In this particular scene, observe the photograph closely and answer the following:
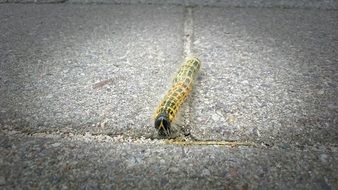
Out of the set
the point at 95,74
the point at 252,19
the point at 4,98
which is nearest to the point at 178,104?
the point at 95,74

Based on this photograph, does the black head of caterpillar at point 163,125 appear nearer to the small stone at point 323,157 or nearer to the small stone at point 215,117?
the small stone at point 215,117

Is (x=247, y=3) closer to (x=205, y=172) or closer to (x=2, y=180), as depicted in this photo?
(x=205, y=172)

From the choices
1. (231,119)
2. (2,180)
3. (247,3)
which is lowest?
(2,180)

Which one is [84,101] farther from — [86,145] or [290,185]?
[290,185]

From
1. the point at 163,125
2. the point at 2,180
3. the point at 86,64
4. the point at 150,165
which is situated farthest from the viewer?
the point at 86,64

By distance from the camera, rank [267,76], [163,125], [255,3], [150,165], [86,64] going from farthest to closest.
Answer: [255,3] < [86,64] < [267,76] < [163,125] < [150,165]

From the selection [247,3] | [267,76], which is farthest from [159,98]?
[247,3]

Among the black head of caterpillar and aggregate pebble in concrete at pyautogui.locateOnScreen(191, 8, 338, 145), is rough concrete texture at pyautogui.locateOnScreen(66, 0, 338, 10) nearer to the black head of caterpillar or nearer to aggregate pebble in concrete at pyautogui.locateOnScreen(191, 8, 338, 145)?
aggregate pebble in concrete at pyautogui.locateOnScreen(191, 8, 338, 145)
